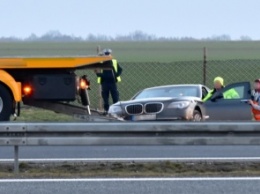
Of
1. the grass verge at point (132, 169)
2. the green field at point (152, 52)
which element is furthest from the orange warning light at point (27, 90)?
the green field at point (152, 52)

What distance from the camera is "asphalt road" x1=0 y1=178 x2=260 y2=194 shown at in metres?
10.3

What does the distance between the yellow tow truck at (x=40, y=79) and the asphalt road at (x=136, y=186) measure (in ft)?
16.0

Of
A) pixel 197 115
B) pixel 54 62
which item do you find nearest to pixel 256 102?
pixel 197 115

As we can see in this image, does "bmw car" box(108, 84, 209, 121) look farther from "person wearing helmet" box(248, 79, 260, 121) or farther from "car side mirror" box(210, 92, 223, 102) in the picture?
"person wearing helmet" box(248, 79, 260, 121)

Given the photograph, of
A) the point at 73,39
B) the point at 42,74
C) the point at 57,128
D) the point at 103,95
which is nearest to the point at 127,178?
the point at 57,128

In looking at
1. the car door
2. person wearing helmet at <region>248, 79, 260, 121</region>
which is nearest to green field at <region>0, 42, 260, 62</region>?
the car door

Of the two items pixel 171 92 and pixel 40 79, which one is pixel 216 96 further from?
pixel 40 79

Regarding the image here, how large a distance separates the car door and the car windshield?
76cm

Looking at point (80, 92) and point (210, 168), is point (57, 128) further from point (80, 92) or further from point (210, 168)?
point (80, 92)

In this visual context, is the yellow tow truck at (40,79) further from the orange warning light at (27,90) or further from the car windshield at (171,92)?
the car windshield at (171,92)

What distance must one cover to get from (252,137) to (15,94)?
530cm

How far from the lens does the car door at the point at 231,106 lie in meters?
19.1

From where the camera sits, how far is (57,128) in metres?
11.7

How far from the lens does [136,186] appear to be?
10.7 meters
